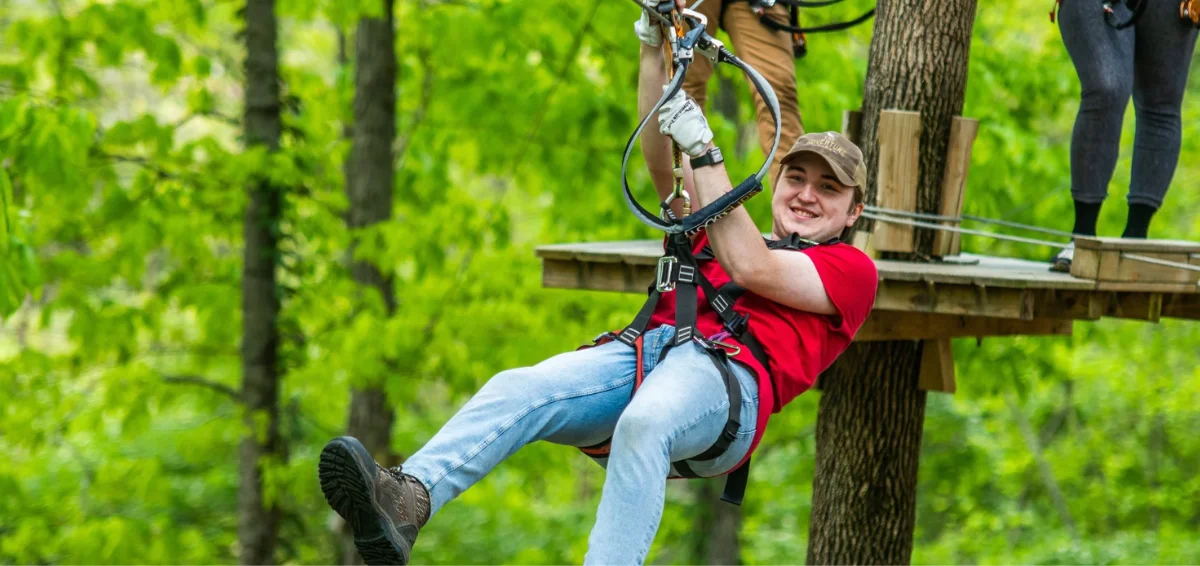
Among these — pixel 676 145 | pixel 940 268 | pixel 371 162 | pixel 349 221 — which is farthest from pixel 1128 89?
pixel 349 221

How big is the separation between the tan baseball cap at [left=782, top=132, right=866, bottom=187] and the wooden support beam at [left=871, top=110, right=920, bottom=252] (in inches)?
48.5

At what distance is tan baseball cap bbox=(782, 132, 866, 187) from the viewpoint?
8.59 ft

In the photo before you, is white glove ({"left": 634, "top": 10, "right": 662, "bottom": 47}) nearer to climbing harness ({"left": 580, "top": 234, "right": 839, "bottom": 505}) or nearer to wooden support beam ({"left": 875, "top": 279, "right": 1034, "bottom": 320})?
climbing harness ({"left": 580, "top": 234, "right": 839, "bottom": 505})

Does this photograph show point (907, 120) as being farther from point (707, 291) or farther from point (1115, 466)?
point (1115, 466)

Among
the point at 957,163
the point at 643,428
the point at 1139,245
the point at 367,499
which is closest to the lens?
the point at 367,499

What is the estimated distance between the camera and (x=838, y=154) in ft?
8.63

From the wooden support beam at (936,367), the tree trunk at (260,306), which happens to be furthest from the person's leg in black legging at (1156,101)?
the tree trunk at (260,306)

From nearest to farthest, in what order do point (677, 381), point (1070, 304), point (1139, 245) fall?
point (677, 381)
point (1139, 245)
point (1070, 304)

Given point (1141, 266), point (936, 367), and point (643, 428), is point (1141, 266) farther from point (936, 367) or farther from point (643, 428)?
point (643, 428)

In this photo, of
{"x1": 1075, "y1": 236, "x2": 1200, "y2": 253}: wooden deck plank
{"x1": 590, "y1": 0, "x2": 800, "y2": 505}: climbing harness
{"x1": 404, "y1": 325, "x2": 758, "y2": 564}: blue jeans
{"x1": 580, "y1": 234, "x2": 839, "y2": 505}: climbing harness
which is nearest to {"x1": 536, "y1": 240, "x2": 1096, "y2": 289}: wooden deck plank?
{"x1": 1075, "y1": 236, "x2": 1200, "y2": 253}: wooden deck plank

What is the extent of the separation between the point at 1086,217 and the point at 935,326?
614mm

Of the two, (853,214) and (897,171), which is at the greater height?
(897,171)

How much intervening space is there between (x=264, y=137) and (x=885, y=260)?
153 inches

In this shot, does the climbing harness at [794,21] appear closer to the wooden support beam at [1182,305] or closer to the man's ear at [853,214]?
the man's ear at [853,214]
